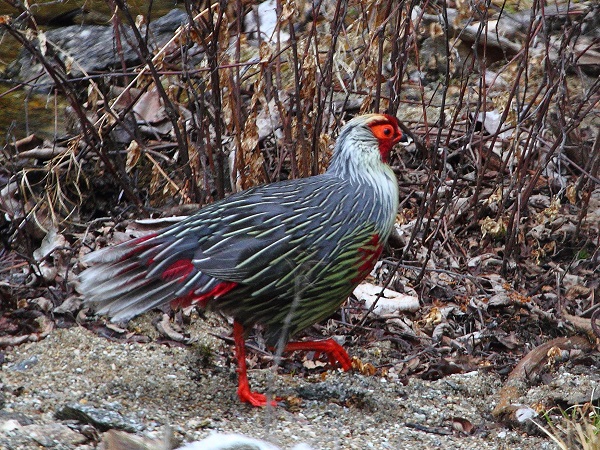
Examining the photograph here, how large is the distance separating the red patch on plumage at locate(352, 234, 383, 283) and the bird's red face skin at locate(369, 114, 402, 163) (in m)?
0.56

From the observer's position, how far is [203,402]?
4465mm

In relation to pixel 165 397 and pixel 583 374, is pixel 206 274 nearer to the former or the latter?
pixel 165 397

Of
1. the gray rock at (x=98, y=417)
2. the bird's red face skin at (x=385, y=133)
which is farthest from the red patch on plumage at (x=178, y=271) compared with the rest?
the bird's red face skin at (x=385, y=133)

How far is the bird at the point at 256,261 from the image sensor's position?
4.36 m

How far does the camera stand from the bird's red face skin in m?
4.93

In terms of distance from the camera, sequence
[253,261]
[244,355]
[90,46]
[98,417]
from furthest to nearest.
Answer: [90,46] < [244,355] < [253,261] < [98,417]

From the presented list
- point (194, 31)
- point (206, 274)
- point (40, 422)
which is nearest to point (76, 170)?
point (194, 31)

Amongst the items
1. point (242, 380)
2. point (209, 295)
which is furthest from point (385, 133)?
point (242, 380)

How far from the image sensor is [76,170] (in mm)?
6254

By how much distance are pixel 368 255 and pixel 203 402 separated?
106 centimetres

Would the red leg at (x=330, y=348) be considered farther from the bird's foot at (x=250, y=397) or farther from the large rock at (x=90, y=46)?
the large rock at (x=90, y=46)

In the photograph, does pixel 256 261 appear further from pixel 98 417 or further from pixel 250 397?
pixel 98 417

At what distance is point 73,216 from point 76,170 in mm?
312

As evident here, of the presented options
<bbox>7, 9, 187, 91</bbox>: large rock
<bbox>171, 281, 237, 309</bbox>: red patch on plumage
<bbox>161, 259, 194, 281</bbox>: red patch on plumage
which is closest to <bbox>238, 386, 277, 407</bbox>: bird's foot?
<bbox>171, 281, 237, 309</bbox>: red patch on plumage
